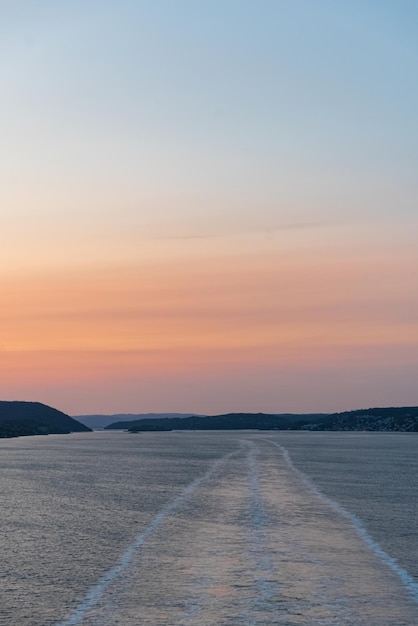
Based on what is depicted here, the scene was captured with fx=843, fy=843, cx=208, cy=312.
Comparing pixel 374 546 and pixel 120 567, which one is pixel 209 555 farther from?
pixel 374 546

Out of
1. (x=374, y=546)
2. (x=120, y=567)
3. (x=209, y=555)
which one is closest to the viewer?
(x=120, y=567)

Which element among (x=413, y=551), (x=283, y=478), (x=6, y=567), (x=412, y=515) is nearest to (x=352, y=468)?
(x=283, y=478)

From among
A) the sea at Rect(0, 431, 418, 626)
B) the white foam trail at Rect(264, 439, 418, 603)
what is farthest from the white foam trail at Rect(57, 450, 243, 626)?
the white foam trail at Rect(264, 439, 418, 603)

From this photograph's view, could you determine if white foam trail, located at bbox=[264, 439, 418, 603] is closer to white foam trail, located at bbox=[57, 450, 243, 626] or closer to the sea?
the sea

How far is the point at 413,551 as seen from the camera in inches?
1199

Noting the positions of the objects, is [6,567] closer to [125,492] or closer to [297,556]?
[297,556]

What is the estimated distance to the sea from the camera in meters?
20.8

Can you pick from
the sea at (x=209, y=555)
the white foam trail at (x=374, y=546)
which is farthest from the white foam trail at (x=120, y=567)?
the white foam trail at (x=374, y=546)

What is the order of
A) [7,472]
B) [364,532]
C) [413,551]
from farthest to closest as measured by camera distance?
[7,472], [364,532], [413,551]

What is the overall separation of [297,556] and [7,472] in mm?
54307

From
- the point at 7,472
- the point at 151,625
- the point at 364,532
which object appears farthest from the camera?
the point at 7,472

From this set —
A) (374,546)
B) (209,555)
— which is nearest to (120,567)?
(209,555)

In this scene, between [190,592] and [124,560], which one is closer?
[190,592]

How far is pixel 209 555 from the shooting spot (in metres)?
28.7
